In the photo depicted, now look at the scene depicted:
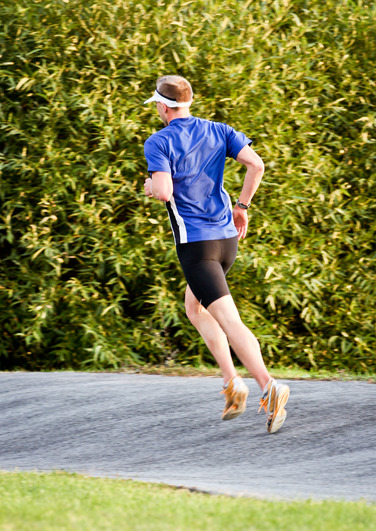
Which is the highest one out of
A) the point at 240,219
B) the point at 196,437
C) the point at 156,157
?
the point at 156,157

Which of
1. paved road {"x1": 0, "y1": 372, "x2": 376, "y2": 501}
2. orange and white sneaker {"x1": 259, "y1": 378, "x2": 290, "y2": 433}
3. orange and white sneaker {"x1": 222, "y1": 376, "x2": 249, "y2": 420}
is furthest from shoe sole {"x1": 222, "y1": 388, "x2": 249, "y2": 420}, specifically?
paved road {"x1": 0, "y1": 372, "x2": 376, "y2": 501}

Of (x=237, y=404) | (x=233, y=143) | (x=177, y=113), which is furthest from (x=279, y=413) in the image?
(x=177, y=113)

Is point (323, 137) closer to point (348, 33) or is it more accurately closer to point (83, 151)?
point (348, 33)

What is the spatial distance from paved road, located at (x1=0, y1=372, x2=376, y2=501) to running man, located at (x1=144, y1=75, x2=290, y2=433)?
0.26m

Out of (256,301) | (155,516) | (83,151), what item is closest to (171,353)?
(256,301)

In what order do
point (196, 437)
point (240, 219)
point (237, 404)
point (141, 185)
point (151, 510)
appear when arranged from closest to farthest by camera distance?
1. point (151, 510)
2. point (237, 404)
3. point (196, 437)
4. point (240, 219)
5. point (141, 185)

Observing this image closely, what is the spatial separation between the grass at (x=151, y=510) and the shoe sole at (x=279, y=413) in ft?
3.15

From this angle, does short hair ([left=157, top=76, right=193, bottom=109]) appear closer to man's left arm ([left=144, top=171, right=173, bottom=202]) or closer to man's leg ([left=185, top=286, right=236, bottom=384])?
man's left arm ([left=144, top=171, right=173, bottom=202])

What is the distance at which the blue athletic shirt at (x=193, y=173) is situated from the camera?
445 cm

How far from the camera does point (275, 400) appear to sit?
4352mm

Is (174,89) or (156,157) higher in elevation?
(174,89)

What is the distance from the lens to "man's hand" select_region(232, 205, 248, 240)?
191 inches

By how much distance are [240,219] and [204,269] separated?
23.4 inches

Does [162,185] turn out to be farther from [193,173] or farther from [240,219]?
[240,219]
